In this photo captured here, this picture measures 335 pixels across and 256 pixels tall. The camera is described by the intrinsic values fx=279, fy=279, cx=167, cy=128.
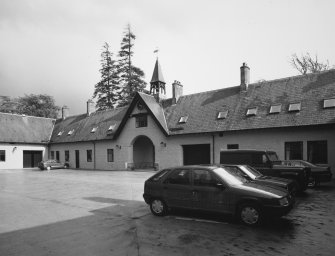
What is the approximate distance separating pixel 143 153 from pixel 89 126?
27.3 feet

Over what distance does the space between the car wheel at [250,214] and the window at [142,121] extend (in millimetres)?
21515

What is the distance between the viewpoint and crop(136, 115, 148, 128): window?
28.5 meters

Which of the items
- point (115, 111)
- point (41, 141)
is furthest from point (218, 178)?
point (41, 141)

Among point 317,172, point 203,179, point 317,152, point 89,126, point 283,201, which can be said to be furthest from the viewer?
point 89,126

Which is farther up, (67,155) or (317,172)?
(317,172)

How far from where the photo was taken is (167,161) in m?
26.5

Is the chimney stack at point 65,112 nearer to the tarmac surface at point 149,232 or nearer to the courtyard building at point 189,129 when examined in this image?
the courtyard building at point 189,129

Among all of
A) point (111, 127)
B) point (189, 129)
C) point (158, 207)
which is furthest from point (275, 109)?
point (111, 127)

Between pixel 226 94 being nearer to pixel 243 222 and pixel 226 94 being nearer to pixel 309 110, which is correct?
pixel 309 110

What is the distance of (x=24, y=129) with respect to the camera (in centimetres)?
3869

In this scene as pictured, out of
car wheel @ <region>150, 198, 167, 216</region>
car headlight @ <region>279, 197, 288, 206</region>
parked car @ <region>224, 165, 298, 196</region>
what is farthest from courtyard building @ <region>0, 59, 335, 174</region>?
car wheel @ <region>150, 198, 167, 216</region>

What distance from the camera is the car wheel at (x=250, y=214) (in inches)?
284

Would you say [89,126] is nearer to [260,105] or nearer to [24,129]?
[24,129]

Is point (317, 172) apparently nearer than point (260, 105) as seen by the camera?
Yes
